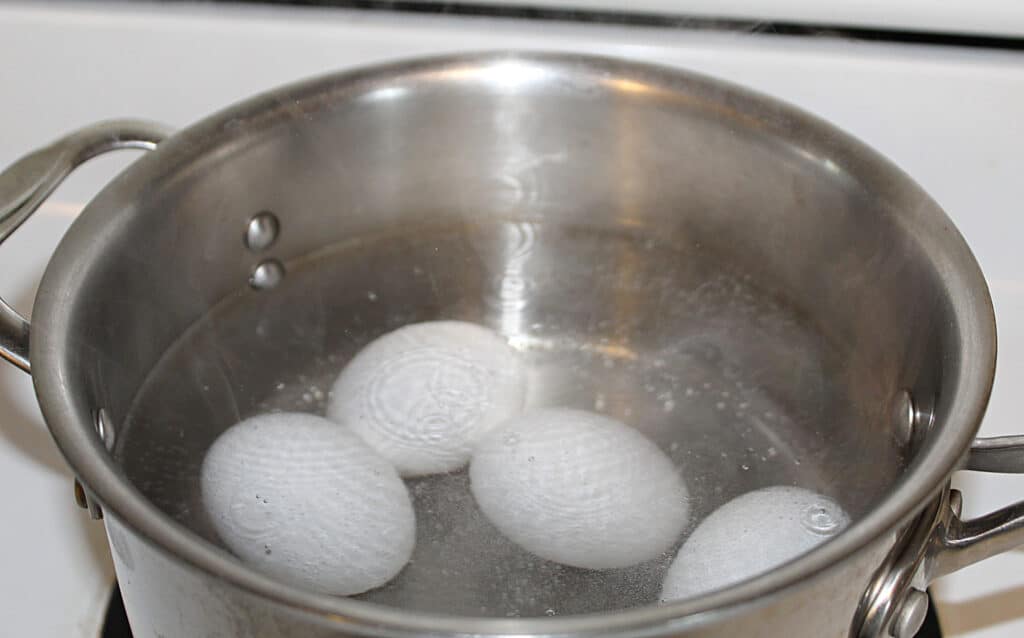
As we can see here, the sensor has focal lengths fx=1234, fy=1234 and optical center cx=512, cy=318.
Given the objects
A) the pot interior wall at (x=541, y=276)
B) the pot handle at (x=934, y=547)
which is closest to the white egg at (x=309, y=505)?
the pot interior wall at (x=541, y=276)

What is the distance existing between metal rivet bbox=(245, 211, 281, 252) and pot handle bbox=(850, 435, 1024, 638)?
0.47m

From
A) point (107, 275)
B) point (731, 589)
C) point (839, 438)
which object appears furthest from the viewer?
point (839, 438)

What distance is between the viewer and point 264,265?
855 mm

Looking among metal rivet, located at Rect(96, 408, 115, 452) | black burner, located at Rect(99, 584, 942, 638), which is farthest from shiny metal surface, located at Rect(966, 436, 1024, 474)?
metal rivet, located at Rect(96, 408, 115, 452)

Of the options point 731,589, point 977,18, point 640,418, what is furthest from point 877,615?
point 977,18

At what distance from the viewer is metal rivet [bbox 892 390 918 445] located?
0.69 m

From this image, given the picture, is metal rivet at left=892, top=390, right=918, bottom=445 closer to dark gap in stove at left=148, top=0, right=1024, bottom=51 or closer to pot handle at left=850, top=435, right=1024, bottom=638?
pot handle at left=850, top=435, right=1024, bottom=638

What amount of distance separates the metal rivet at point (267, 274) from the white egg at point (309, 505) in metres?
0.14

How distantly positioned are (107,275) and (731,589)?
1.27 ft

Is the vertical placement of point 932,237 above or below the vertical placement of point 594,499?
above

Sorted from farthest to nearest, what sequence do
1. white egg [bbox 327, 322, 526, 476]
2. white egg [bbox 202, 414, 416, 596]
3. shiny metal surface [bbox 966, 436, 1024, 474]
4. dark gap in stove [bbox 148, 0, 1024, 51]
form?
1. dark gap in stove [bbox 148, 0, 1024, 51]
2. white egg [bbox 327, 322, 526, 476]
3. white egg [bbox 202, 414, 416, 596]
4. shiny metal surface [bbox 966, 436, 1024, 474]

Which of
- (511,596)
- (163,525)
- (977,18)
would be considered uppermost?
(977,18)

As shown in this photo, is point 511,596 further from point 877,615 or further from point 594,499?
point 877,615

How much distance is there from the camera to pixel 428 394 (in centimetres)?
80
